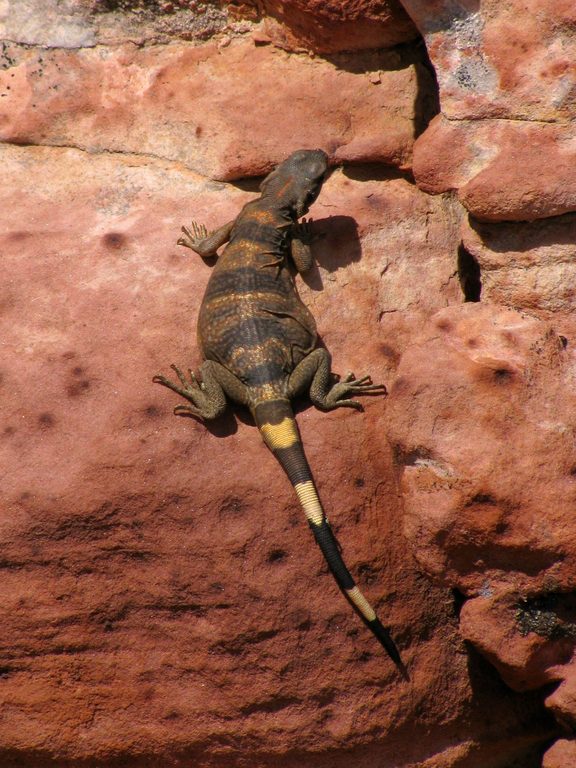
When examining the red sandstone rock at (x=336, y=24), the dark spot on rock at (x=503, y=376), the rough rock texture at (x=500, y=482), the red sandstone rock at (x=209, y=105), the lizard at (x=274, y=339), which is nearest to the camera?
the rough rock texture at (x=500, y=482)

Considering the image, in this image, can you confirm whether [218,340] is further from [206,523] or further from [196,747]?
[196,747]

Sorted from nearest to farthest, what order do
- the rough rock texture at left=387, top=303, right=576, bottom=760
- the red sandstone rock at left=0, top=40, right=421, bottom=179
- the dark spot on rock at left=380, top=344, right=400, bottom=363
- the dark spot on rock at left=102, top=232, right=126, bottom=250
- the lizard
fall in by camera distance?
the rough rock texture at left=387, top=303, right=576, bottom=760 < the lizard < the dark spot on rock at left=380, top=344, right=400, bottom=363 < the dark spot on rock at left=102, top=232, right=126, bottom=250 < the red sandstone rock at left=0, top=40, right=421, bottom=179

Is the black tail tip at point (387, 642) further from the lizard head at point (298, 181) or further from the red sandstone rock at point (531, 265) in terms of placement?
the lizard head at point (298, 181)

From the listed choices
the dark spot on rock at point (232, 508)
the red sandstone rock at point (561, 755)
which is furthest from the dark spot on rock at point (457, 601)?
the dark spot on rock at point (232, 508)

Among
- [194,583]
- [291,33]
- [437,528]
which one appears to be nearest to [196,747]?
[194,583]

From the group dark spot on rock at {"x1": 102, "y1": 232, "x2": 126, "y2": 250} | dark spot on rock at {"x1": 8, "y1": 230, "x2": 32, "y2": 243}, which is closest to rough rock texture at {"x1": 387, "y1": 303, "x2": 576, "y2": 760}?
dark spot on rock at {"x1": 102, "y1": 232, "x2": 126, "y2": 250}

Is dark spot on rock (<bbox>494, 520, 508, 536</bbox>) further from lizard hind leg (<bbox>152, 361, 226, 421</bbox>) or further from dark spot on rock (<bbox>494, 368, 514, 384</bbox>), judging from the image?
lizard hind leg (<bbox>152, 361, 226, 421</bbox>)
